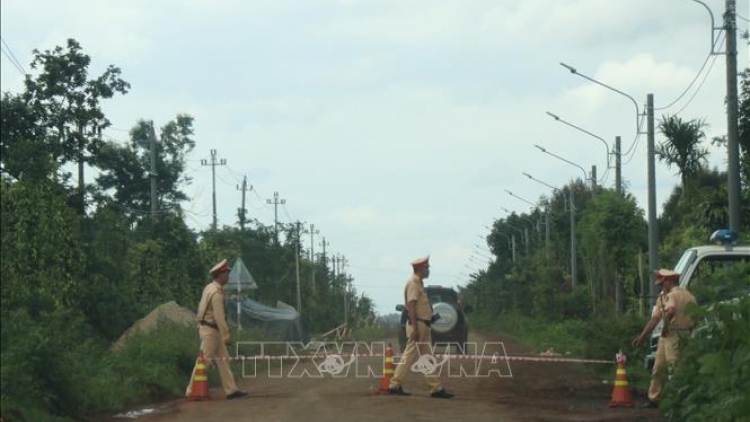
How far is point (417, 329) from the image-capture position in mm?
18359

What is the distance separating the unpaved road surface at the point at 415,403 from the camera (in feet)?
51.2

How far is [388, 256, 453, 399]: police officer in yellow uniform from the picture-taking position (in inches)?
718

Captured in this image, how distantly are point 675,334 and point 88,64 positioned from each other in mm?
24105

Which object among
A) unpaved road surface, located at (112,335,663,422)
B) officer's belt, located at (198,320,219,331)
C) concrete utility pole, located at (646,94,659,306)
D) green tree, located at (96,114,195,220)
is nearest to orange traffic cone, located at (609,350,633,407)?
unpaved road surface, located at (112,335,663,422)

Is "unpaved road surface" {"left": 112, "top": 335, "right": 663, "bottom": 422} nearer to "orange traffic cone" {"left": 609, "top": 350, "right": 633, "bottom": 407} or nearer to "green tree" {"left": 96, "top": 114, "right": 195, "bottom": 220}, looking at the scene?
"orange traffic cone" {"left": 609, "top": 350, "right": 633, "bottom": 407}

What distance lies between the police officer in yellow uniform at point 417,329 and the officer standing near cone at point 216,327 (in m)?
2.43

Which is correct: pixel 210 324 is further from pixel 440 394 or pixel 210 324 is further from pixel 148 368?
pixel 148 368

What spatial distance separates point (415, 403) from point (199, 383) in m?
3.70

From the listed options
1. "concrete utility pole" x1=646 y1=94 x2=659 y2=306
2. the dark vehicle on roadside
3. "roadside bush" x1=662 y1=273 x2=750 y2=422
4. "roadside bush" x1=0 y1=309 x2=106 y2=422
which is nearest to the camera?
"roadside bush" x1=662 y1=273 x2=750 y2=422

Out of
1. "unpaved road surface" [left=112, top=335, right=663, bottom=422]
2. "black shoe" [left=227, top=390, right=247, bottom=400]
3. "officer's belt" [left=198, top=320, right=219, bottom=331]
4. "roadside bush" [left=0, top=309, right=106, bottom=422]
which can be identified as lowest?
"unpaved road surface" [left=112, top=335, right=663, bottom=422]

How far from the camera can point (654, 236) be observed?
31312 mm

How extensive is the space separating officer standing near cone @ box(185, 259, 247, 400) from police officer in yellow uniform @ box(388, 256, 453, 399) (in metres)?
2.43

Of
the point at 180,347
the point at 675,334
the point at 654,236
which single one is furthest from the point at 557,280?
the point at 675,334

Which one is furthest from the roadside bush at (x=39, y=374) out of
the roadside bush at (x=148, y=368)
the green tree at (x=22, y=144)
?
the green tree at (x=22, y=144)
